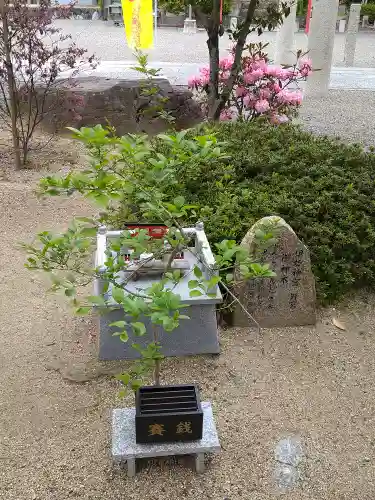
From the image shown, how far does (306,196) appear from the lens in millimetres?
3910

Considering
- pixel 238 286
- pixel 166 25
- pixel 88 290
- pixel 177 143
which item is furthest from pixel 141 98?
pixel 166 25

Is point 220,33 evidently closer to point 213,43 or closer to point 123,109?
point 213,43

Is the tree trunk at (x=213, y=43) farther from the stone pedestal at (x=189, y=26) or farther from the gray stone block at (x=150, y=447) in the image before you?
the stone pedestal at (x=189, y=26)

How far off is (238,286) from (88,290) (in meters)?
1.01

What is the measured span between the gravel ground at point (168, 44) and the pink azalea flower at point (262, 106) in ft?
26.3

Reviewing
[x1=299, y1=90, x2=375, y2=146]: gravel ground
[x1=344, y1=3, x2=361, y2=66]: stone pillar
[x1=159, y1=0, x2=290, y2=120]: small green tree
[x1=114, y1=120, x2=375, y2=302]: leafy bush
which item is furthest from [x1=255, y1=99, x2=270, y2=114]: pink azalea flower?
[x1=344, y1=3, x2=361, y2=66]: stone pillar

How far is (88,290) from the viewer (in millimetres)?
3723

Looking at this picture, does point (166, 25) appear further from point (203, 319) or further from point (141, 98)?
point (203, 319)

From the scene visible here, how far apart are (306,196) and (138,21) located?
637cm

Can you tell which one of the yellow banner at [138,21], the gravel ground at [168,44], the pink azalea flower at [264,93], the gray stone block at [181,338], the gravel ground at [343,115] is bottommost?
the gravel ground at [343,115]

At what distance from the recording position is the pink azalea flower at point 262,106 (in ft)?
19.6

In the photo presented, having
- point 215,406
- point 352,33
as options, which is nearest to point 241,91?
point 215,406

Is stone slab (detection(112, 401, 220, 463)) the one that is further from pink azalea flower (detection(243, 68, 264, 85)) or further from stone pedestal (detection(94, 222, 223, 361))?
pink azalea flower (detection(243, 68, 264, 85))

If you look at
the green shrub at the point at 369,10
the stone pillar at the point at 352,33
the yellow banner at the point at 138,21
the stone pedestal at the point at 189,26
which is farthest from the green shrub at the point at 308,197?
the green shrub at the point at 369,10
